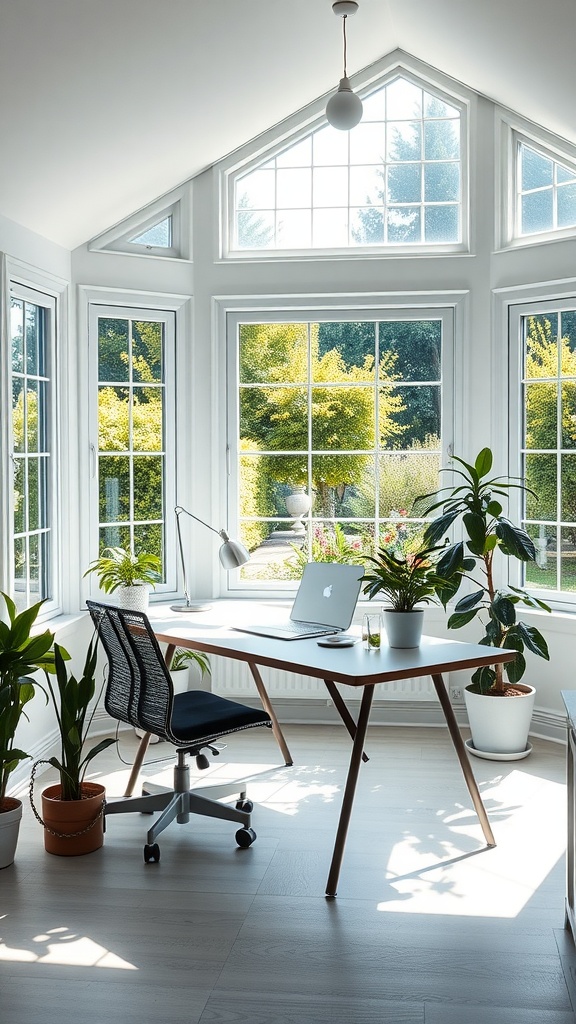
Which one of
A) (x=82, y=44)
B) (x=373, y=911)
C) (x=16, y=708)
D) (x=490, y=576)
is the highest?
(x=82, y=44)

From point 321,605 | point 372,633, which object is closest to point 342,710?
point 321,605

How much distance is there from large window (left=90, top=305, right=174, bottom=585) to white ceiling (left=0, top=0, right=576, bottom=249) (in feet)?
1.93

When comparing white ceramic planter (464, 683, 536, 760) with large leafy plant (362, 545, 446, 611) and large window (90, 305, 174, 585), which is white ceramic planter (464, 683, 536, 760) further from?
A: large window (90, 305, 174, 585)

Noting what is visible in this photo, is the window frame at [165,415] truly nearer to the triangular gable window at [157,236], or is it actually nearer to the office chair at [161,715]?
the triangular gable window at [157,236]

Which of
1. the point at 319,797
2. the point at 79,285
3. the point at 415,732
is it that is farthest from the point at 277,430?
the point at 319,797

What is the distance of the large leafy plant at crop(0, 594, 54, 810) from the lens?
12.0 feet

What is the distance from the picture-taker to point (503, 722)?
4.92 m

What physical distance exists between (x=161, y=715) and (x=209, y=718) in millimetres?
215

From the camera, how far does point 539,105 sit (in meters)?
4.84

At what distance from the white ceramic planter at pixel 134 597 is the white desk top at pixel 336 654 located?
26.5 inches

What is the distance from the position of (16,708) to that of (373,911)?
1.51 m

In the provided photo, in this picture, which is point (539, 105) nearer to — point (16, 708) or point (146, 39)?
point (146, 39)

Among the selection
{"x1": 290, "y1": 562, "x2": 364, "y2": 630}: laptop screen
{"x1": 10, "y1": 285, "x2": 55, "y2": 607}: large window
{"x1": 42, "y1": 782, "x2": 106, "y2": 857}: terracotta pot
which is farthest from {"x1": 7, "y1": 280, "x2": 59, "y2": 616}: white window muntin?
{"x1": 290, "y1": 562, "x2": 364, "y2": 630}: laptop screen

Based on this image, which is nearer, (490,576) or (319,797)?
(319,797)
